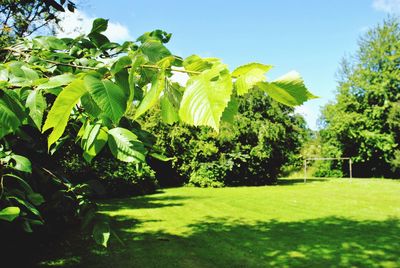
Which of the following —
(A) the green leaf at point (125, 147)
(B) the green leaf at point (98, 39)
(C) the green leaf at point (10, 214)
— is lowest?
(C) the green leaf at point (10, 214)

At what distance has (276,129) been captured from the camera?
22.0m

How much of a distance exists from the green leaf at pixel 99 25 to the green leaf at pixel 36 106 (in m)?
0.73

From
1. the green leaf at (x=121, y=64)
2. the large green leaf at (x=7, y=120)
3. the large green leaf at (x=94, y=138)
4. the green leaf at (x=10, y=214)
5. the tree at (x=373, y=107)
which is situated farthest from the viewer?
the tree at (x=373, y=107)

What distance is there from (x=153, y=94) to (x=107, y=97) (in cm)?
11

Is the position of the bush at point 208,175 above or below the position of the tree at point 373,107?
below

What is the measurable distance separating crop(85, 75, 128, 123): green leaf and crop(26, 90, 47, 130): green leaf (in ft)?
1.14

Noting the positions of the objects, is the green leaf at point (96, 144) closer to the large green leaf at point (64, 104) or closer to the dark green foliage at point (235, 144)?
the large green leaf at point (64, 104)

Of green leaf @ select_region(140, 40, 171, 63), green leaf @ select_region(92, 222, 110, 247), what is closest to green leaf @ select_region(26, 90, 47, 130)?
green leaf @ select_region(140, 40, 171, 63)

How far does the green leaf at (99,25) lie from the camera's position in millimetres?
1672

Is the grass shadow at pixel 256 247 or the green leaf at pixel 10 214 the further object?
the grass shadow at pixel 256 247

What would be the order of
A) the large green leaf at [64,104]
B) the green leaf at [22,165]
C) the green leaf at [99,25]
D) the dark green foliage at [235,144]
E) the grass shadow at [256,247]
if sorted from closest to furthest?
the large green leaf at [64,104]
the green leaf at [22,165]
the green leaf at [99,25]
the grass shadow at [256,247]
the dark green foliage at [235,144]

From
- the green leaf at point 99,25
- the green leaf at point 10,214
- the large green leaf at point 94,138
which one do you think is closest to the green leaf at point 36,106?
the large green leaf at point 94,138

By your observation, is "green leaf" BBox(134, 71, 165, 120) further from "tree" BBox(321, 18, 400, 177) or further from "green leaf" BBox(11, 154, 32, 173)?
"tree" BBox(321, 18, 400, 177)

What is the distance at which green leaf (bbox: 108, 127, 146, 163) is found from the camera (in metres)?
1.10
